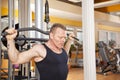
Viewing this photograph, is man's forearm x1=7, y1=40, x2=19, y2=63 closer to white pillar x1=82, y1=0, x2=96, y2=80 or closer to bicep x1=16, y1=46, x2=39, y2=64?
bicep x1=16, y1=46, x2=39, y2=64

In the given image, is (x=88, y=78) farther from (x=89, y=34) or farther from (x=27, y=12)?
(x=27, y=12)

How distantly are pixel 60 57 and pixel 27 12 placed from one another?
6.22 feet

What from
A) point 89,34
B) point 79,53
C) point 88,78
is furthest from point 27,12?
point 79,53

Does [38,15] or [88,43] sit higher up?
[38,15]

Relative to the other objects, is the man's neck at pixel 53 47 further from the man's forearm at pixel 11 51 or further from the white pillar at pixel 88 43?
the white pillar at pixel 88 43

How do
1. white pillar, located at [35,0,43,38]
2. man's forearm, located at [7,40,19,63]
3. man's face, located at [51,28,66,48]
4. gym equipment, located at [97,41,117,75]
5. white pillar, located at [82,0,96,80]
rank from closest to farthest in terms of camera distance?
1. man's forearm, located at [7,40,19,63]
2. man's face, located at [51,28,66,48]
3. white pillar, located at [35,0,43,38]
4. white pillar, located at [82,0,96,80]
5. gym equipment, located at [97,41,117,75]

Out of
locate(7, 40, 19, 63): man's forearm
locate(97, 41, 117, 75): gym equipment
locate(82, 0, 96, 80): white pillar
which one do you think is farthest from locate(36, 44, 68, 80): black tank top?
locate(97, 41, 117, 75): gym equipment

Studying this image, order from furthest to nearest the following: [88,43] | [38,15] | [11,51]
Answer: [88,43], [38,15], [11,51]

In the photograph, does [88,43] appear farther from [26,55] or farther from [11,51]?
[11,51]

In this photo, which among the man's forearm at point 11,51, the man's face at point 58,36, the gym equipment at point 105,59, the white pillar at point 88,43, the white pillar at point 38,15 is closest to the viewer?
the man's forearm at point 11,51

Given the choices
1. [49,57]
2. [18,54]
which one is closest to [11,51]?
[18,54]

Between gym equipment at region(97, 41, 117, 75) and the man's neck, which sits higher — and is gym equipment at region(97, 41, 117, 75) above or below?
below

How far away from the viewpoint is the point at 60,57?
5.92ft

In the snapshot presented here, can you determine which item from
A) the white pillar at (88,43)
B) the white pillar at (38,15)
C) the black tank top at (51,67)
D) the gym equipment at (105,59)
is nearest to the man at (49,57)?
the black tank top at (51,67)
